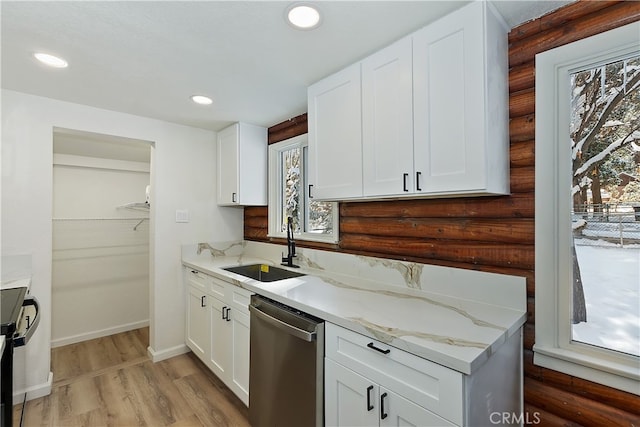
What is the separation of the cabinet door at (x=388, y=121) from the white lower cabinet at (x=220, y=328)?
43.9 inches

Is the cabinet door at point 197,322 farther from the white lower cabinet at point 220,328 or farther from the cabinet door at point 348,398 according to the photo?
the cabinet door at point 348,398

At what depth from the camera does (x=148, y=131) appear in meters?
2.73

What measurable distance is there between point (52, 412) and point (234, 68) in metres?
2.60

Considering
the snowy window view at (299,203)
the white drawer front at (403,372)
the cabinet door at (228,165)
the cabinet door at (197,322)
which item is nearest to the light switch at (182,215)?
the cabinet door at (228,165)

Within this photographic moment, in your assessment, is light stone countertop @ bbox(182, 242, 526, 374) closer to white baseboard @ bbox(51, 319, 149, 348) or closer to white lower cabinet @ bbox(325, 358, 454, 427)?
white lower cabinet @ bbox(325, 358, 454, 427)

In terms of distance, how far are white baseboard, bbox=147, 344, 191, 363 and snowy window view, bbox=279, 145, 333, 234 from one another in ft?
4.84

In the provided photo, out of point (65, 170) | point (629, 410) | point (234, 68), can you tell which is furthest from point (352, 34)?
point (65, 170)

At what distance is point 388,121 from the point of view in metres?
1.59

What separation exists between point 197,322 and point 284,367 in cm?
141

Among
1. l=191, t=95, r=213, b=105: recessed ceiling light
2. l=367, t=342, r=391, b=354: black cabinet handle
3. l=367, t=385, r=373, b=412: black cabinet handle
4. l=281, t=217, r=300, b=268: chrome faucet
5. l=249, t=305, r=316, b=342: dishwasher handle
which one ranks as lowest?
l=367, t=385, r=373, b=412: black cabinet handle

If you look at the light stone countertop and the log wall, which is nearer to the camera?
the light stone countertop

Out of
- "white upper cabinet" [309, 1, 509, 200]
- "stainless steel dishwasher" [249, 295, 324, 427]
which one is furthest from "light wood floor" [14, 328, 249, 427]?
"white upper cabinet" [309, 1, 509, 200]

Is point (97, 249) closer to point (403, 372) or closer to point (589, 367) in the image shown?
point (403, 372)

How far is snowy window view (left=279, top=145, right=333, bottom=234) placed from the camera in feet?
8.48
